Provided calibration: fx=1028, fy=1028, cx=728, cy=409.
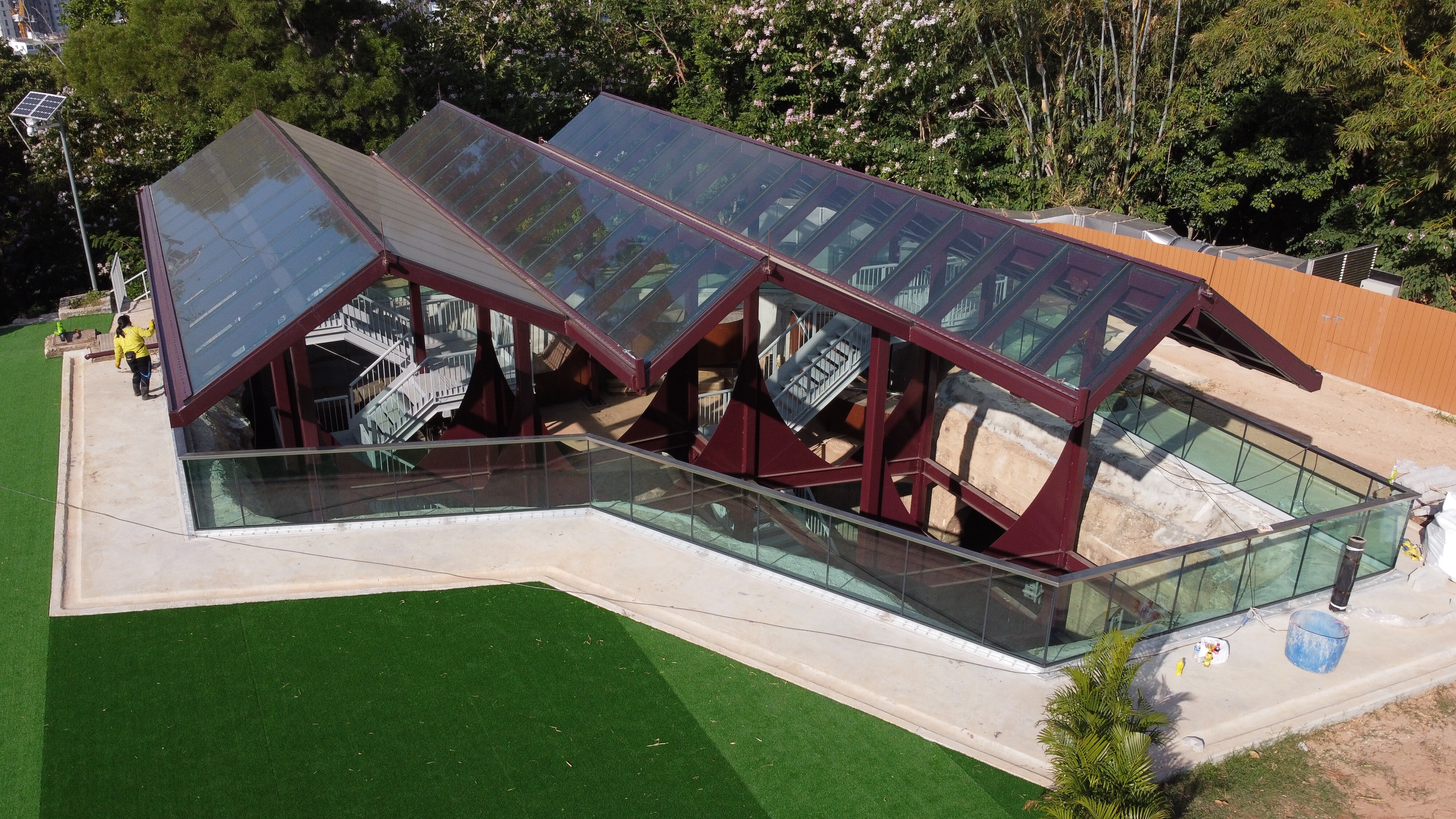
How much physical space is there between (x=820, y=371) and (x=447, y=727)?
8404 mm

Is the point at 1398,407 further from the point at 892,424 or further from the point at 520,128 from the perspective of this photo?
the point at 520,128

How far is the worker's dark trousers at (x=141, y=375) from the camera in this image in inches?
625

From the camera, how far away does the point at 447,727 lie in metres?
9.17

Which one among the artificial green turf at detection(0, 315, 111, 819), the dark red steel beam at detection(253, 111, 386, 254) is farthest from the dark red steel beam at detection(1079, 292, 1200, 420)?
the artificial green turf at detection(0, 315, 111, 819)

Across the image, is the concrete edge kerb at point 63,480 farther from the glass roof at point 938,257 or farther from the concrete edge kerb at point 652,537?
the glass roof at point 938,257

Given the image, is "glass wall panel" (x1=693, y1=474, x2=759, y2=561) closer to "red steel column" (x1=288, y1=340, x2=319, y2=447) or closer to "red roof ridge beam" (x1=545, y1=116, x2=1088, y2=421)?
"red roof ridge beam" (x1=545, y1=116, x2=1088, y2=421)

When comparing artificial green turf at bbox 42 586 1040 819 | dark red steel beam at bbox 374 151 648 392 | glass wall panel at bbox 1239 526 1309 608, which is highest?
dark red steel beam at bbox 374 151 648 392

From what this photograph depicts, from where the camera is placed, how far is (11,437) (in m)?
15.2

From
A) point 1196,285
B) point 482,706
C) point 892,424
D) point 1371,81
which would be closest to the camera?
point 482,706

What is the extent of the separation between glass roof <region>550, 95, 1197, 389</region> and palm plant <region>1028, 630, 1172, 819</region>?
118 inches

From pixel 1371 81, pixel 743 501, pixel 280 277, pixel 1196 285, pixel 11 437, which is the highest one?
pixel 1371 81

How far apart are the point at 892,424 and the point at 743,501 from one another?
4.32 m

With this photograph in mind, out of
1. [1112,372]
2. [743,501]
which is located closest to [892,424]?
[743,501]

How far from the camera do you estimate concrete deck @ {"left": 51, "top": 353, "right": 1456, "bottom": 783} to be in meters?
9.52
